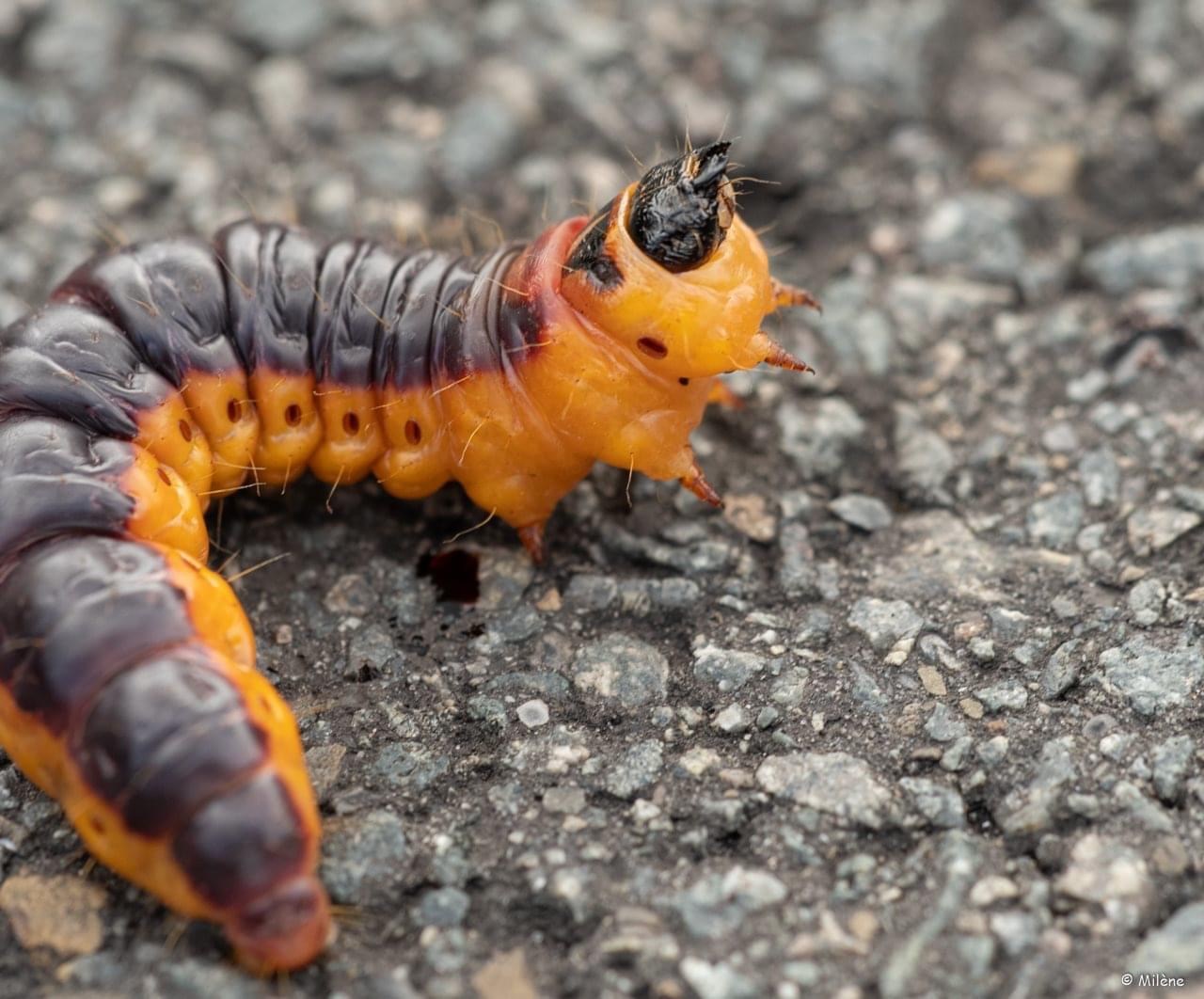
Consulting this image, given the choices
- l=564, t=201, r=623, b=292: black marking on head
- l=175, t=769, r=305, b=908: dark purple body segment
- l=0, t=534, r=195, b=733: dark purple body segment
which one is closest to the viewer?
l=175, t=769, r=305, b=908: dark purple body segment

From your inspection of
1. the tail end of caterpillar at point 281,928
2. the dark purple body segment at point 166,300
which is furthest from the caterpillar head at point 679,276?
the tail end of caterpillar at point 281,928

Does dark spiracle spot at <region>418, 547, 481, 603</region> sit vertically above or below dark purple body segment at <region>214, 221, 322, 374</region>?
below

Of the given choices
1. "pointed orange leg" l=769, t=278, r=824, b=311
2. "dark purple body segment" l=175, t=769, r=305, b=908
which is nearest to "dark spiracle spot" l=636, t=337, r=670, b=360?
"pointed orange leg" l=769, t=278, r=824, b=311

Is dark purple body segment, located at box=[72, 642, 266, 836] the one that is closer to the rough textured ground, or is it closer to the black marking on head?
the rough textured ground

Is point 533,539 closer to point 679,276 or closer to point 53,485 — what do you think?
point 679,276

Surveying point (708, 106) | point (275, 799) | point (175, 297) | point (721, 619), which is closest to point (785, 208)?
point (708, 106)

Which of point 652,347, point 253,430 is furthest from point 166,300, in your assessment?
point 652,347

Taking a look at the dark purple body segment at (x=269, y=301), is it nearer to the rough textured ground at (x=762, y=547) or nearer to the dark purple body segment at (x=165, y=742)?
the rough textured ground at (x=762, y=547)
